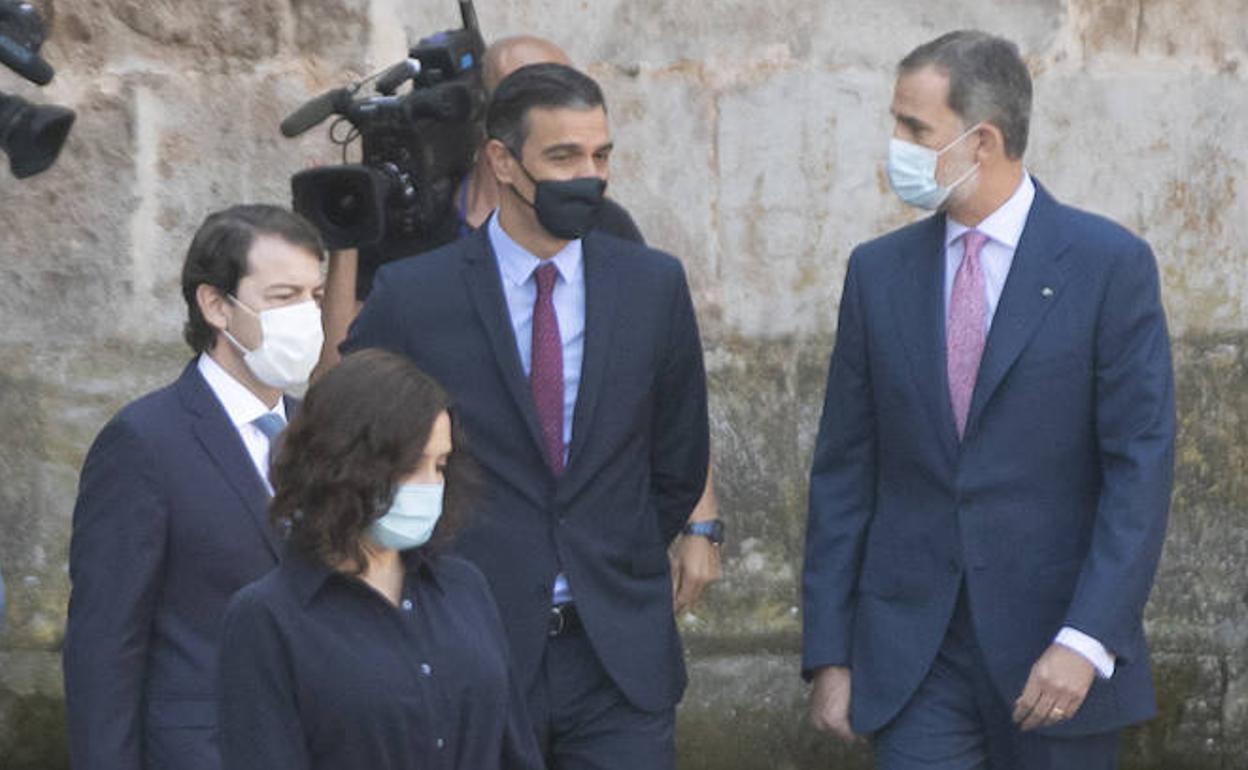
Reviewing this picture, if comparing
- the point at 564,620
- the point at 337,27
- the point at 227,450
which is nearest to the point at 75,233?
the point at 337,27

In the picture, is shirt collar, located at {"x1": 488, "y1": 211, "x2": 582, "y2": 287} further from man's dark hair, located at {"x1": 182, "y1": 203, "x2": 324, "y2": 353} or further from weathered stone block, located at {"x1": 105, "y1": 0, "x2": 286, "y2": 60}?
weathered stone block, located at {"x1": 105, "y1": 0, "x2": 286, "y2": 60}

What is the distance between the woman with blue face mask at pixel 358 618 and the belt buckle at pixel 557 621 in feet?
4.40

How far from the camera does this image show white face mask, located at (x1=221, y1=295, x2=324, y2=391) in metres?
4.98

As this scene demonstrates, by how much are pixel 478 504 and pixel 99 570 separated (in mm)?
897

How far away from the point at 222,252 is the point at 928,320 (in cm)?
130

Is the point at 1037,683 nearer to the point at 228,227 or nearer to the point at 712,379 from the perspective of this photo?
the point at 228,227

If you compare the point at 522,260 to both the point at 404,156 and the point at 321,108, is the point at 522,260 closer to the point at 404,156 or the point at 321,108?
the point at 404,156

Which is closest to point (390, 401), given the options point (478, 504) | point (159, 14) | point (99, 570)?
point (99, 570)

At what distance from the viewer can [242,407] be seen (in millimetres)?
5020

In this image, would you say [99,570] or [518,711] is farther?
[99,570]

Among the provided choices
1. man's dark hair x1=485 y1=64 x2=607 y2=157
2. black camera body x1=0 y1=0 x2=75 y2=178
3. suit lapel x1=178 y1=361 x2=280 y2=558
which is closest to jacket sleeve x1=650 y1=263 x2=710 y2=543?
man's dark hair x1=485 y1=64 x2=607 y2=157

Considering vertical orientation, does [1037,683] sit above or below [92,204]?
below

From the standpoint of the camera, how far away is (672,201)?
285 inches

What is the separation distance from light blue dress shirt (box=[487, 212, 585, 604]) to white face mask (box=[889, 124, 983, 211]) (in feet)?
2.12
